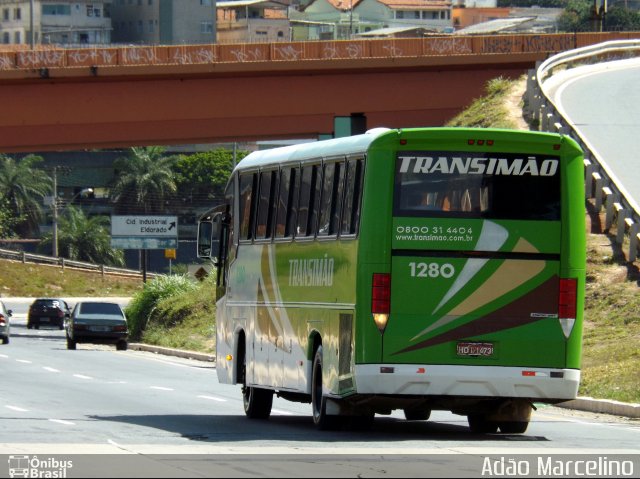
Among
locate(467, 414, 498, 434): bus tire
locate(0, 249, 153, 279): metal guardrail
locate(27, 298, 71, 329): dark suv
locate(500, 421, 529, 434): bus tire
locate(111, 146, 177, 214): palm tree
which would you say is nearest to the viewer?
locate(500, 421, 529, 434): bus tire

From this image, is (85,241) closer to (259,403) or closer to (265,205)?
(259,403)

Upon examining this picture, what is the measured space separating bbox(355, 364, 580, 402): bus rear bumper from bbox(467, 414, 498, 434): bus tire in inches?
71.0

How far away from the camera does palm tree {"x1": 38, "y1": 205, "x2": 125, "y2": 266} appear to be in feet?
381

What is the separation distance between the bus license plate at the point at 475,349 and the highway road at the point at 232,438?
0.99m

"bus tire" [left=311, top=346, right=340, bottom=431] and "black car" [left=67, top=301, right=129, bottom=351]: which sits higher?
"bus tire" [left=311, top=346, right=340, bottom=431]

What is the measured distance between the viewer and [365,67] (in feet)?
191

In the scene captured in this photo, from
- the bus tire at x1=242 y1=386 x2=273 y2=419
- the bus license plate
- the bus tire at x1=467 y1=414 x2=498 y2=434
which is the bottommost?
the bus tire at x1=242 y1=386 x2=273 y2=419

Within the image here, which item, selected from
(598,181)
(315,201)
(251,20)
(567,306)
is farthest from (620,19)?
(567,306)

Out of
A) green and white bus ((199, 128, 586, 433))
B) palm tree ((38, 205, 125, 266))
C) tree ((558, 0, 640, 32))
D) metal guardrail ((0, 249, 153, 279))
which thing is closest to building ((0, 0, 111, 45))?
tree ((558, 0, 640, 32))

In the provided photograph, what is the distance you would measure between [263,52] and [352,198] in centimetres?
4098

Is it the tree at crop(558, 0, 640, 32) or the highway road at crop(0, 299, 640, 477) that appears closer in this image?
the highway road at crop(0, 299, 640, 477)

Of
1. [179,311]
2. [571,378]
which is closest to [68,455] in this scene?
[571,378]

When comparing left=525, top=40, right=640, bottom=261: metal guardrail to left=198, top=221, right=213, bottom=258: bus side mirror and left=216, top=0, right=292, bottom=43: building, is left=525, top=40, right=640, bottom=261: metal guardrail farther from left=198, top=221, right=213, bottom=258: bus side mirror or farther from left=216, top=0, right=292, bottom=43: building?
left=216, top=0, right=292, bottom=43: building

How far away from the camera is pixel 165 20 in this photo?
163625 mm
